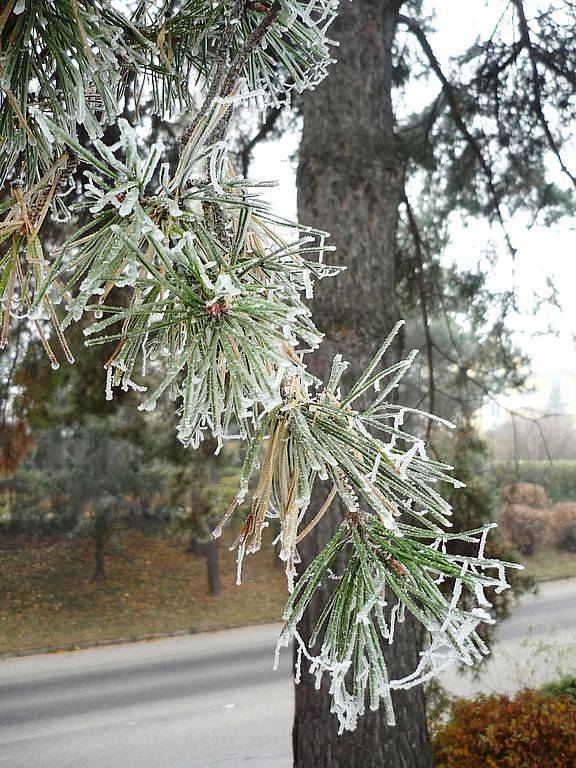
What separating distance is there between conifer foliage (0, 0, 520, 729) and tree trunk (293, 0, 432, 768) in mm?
1844

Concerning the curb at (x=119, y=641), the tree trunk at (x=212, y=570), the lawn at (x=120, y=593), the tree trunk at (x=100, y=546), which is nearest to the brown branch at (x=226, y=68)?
the curb at (x=119, y=641)

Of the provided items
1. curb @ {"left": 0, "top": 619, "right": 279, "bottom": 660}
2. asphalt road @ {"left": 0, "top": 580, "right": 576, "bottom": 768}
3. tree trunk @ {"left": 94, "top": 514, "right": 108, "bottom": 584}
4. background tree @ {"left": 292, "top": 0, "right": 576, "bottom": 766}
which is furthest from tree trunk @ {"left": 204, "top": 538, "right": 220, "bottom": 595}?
background tree @ {"left": 292, "top": 0, "right": 576, "bottom": 766}

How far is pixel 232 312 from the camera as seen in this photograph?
548 millimetres

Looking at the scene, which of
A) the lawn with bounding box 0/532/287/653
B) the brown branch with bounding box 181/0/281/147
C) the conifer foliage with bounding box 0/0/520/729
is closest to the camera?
the conifer foliage with bounding box 0/0/520/729

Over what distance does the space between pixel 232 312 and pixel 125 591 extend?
10222mm

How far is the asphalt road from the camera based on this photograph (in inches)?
212

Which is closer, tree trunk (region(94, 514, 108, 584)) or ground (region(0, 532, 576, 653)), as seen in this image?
ground (region(0, 532, 576, 653))

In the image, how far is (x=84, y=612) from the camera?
9.35 meters

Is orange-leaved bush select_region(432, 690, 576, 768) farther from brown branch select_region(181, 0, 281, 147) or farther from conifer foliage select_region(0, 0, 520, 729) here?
brown branch select_region(181, 0, 281, 147)

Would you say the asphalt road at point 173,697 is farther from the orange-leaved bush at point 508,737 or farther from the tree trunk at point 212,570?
the tree trunk at point 212,570

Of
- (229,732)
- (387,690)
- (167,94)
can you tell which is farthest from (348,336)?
(229,732)

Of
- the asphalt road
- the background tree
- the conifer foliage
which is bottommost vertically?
the asphalt road

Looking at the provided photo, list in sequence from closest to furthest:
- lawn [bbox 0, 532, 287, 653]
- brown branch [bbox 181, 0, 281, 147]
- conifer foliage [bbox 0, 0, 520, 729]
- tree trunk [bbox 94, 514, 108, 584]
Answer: conifer foliage [bbox 0, 0, 520, 729]
brown branch [bbox 181, 0, 281, 147]
lawn [bbox 0, 532, 287, 653]
tree trunk [bbox 94, 514, 108, 584]

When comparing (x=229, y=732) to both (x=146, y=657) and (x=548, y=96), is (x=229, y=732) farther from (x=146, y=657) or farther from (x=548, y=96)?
(x=548, y=96)
